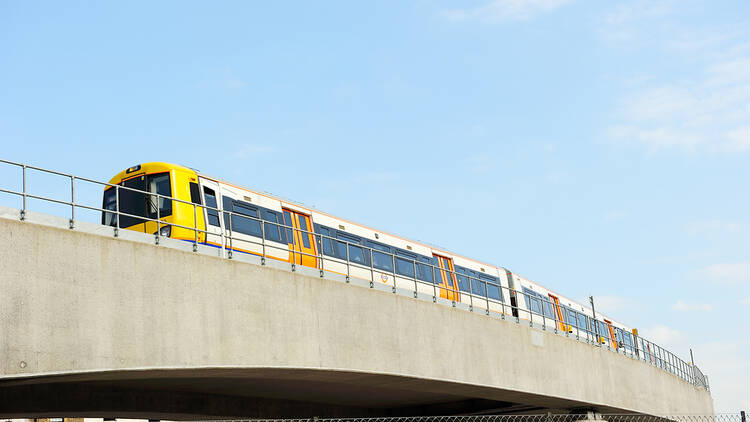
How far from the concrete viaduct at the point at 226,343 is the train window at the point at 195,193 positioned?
475 centimetres

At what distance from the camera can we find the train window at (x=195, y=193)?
22172 millimetres

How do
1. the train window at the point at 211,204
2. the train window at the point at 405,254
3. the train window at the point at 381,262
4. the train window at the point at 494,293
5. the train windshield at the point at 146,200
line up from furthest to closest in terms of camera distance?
the train window at the point at 494,293, the train window at the point at 405,254, the train window at the point at 381,262, the train window at the point at 211,204, the train windshield at the point at 146,200

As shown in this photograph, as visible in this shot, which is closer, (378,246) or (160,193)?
(160,193)

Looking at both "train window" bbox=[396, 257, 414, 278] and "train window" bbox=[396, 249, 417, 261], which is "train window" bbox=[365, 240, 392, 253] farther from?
"train window" bbox=[396, 249, 417, 261]

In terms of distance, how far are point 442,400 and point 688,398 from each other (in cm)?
1293

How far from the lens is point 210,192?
22734 millimetres

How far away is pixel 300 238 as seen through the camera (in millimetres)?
24734

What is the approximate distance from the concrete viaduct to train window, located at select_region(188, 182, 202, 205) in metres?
4.75

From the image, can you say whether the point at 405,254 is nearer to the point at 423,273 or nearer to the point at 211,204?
the point at 423,273

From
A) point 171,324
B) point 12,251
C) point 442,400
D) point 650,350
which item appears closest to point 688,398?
point 650,350

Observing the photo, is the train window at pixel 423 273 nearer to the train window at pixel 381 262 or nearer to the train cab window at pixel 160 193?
the train window at pixel 381 262

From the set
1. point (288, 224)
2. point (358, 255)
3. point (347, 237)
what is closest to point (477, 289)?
point (358, 255)

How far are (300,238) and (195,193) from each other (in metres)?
3.66

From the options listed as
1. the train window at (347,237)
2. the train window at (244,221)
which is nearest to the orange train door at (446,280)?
the train window at (347,237)
